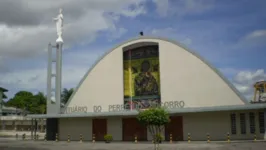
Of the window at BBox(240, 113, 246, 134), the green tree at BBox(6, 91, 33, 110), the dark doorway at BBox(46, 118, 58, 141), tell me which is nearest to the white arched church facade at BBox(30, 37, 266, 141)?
the window at BBox(240, 113, 246, 134)

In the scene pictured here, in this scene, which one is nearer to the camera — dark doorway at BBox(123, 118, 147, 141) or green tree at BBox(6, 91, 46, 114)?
dark doorway at BBox(123, 118, 147, 141)

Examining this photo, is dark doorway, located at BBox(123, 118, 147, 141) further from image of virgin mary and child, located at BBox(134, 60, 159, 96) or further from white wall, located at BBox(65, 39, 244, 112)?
image of virgin mary and child, located at BBox(134, 60, 159, 96)

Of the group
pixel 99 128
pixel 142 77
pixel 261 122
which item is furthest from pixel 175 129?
pixel 99 128

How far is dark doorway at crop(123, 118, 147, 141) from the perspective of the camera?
3815 cm

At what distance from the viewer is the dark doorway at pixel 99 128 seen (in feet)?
132

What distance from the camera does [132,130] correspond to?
38750 mm

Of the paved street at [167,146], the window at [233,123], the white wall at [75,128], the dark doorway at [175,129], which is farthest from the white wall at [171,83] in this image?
the paved street at [167,146]

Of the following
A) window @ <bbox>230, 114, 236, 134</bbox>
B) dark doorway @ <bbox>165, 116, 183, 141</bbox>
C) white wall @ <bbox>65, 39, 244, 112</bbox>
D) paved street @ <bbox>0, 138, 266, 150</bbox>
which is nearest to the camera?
paved street @ <bbox>0, 138, 266, 150</bbox>

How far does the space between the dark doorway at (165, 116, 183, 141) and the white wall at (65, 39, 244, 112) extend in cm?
213

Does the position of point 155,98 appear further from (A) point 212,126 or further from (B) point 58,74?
(B) point 58,74

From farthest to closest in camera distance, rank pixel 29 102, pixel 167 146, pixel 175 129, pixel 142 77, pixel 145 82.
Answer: pixel 29 102 → pixel 142 77 → pixel 145 82 → pixel 175 129 → pixel 167 146

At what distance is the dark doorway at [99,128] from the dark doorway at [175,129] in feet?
26.2

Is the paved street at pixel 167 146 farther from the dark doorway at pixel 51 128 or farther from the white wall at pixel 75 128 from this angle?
the dark doorway at pixel 51 128

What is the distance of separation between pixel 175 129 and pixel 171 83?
520 cm
